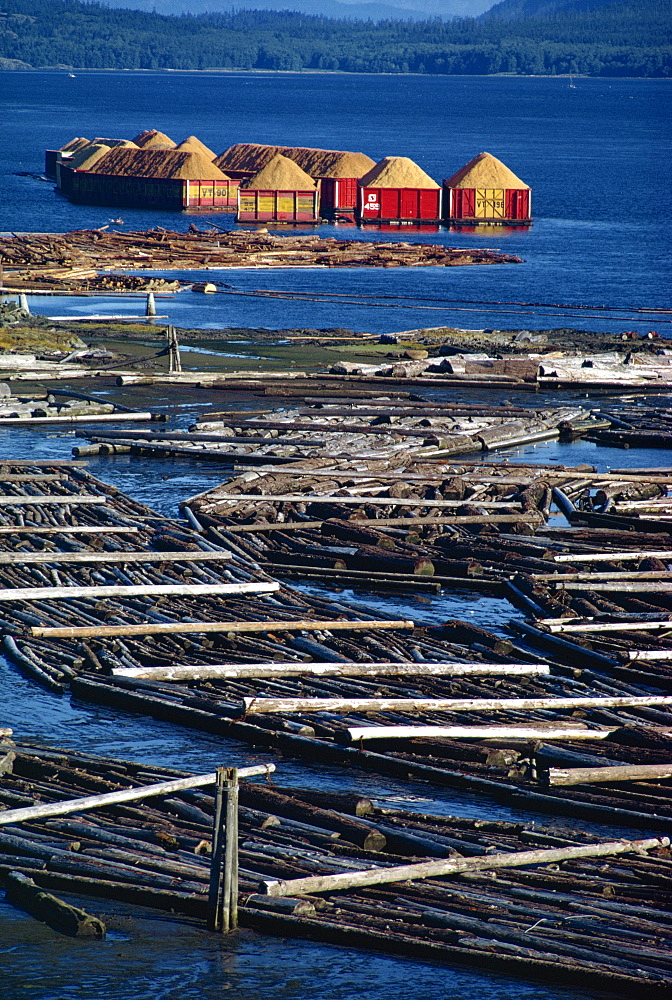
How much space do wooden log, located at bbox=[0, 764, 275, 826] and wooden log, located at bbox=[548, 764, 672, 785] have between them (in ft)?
11.1

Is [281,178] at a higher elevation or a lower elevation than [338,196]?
higher

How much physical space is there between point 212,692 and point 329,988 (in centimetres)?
562

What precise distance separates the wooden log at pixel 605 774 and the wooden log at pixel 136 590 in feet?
22.8

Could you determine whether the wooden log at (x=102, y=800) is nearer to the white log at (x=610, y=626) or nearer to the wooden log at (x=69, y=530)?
the white log at (x=610, y=626)

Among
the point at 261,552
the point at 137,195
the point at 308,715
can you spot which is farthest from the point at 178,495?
the point at 137,195

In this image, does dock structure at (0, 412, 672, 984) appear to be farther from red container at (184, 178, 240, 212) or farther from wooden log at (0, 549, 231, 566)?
red container at (184, 178, 240, 212)

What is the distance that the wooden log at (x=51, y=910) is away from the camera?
1143 cm

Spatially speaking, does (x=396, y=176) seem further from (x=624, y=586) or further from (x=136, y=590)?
(x=136, y=590)

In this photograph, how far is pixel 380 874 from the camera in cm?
1147

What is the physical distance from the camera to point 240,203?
97.7 meters

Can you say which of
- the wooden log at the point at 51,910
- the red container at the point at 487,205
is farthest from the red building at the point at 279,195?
the wooden log at the point at 51,910

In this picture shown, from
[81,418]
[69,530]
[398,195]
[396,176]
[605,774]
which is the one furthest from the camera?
[398,195]

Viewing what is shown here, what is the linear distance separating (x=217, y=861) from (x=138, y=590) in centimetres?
901

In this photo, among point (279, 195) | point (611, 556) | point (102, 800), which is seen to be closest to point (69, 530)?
point (611, 556)
